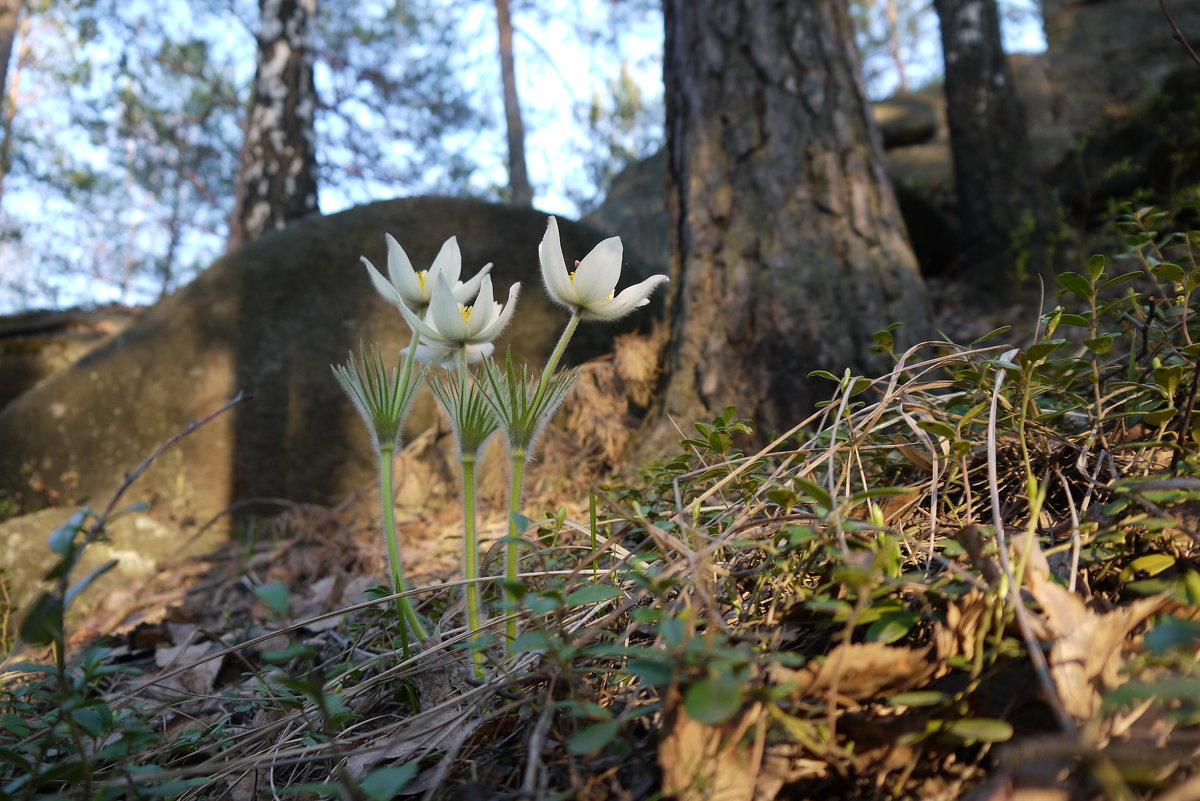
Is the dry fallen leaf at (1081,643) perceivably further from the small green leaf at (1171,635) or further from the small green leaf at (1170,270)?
the small green leaf at (1170,270)

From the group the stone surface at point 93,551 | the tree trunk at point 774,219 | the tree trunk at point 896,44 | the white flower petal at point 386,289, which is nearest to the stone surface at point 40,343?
the stone surface at point 93,551

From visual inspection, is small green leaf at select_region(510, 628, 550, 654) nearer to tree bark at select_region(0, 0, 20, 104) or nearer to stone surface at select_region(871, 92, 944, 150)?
tree bark at select_region(0, 0, 20, 104)

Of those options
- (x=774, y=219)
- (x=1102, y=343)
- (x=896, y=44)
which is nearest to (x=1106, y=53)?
(x=774, y=219)

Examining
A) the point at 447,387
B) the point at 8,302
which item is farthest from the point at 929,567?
the point at 8,302

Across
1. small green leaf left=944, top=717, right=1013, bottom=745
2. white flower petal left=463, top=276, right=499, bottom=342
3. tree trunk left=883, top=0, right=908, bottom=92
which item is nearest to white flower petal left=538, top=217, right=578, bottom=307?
white flower petal left=463, top=276, right=499, bottom=342

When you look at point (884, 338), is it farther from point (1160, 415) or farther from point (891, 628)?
point (891, 628)

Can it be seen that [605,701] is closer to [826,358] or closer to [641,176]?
[826,358]

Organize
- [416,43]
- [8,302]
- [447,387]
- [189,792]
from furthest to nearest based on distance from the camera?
1. [8,302]
2. [416,43]
3. [447,387]
4. [189,792]
